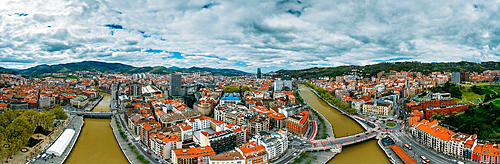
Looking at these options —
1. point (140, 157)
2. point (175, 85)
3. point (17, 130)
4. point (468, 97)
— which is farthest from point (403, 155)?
point (175, 85)

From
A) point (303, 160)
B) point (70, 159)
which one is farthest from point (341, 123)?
point (70, 159)

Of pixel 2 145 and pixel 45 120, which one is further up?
pixel 45 120

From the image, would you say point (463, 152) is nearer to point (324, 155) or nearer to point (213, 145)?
point (324, 155)

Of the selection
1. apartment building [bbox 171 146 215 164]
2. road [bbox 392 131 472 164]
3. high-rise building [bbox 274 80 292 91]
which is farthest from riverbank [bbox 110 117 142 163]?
high-rise building [bbox 274 80 292 91]

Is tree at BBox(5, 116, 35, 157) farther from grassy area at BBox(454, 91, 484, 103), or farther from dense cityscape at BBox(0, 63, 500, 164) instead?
grassy area at BBox(454, 91, 484, 103)

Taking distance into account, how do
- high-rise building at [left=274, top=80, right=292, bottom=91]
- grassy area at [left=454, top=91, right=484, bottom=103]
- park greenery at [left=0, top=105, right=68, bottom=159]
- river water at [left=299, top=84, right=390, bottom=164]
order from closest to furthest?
park greenery at [left=0, top=105, right=68, bottom=159] < river water at [left=299, top=84, right=390, bottom=164] < grassy area at [left=454, top=91, right=484, bottom=103] < high-rise building at [left=274, top=80, right=292, bottom=91]

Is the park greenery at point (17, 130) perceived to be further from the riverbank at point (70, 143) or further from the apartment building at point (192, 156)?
the apartment building at point (192, 156)

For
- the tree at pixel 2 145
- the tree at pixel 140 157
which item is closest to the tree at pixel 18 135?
the tree at pixel 2 145

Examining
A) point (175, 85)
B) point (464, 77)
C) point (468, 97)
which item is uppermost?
point (464, 77)

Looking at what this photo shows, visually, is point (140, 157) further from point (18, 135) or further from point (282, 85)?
point (282, 85)
